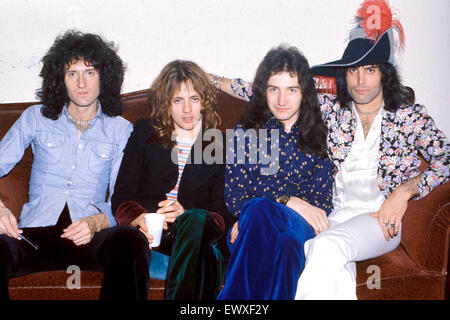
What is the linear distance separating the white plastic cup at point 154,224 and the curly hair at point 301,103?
698 millimetres

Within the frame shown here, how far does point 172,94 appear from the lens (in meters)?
2.03

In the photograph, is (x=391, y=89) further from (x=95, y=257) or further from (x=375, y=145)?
(x=95, y=257)

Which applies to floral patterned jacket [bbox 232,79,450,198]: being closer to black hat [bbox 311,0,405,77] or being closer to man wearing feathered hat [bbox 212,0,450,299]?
man wearing feathered hat [bbox 212,0,450,299]

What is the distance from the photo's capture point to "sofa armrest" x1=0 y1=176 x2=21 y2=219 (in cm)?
209

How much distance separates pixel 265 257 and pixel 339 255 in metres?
0.31

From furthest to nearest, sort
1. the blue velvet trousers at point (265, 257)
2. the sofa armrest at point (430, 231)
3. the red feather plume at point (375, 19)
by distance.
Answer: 1. the red feather plume at point (375, 19)
2. the sofa armrest at point (430, 231)
3. the blue velvet trousers at point (265, 257)

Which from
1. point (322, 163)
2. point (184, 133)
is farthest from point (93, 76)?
point (322, 163)

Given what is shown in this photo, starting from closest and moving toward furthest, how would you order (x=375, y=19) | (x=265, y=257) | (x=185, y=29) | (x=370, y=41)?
(x=265, y=257) → (x=370, y=41) → (x=375, y=19) → (x=185, y=29)

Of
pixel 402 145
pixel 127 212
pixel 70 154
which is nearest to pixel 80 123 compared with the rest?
pixel 70 154

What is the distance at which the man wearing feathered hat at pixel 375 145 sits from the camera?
1840 mm

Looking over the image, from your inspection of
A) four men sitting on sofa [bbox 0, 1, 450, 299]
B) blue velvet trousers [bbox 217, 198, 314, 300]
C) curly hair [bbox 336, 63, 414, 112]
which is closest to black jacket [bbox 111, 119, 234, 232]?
four men sitting on sofa [bbox 0, 1, 450, 299]

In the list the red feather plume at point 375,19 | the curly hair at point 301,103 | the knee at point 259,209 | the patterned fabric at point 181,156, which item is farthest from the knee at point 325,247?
the red feather plume at point 375,19

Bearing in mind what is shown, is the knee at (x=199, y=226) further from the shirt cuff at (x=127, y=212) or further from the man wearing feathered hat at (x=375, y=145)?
the man wearing feathered hat at (x=375, y=145)
